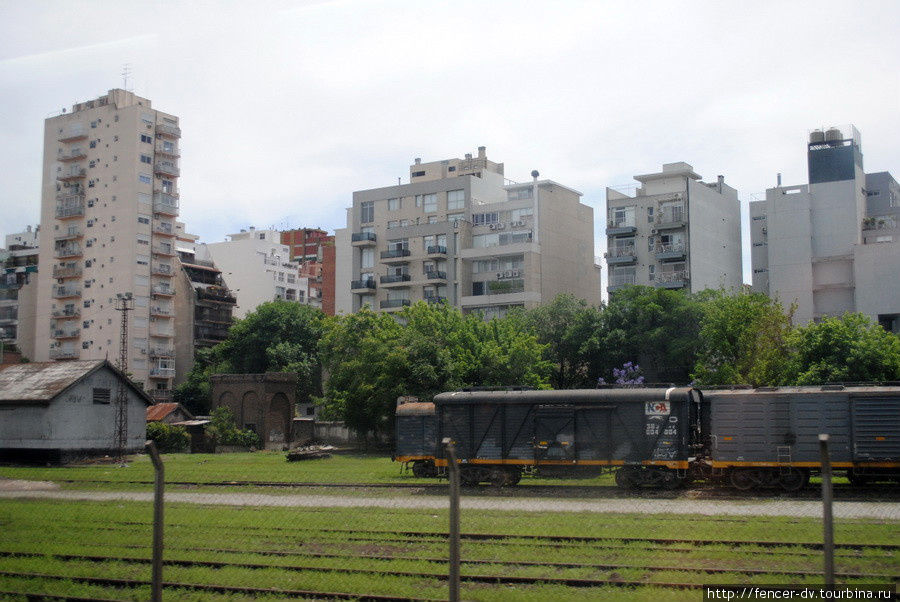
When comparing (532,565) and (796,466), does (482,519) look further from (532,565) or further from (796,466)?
(796,466)

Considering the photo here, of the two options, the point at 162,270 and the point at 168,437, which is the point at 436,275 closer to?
the point at 162,270

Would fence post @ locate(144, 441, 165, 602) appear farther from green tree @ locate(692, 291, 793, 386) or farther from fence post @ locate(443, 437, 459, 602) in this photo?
green tree @ locate(692, 291, 793, 386)

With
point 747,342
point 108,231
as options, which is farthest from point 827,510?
point 108,231

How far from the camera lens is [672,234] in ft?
263

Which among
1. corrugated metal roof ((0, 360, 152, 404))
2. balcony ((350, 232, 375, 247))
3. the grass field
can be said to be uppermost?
balcony ((350, 232, 375, 247))

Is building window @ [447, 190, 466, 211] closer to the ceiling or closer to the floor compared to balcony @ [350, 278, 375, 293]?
closer to the ceiling

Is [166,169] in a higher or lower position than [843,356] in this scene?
higher

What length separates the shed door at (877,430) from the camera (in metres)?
27.0

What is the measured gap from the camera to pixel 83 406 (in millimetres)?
51812

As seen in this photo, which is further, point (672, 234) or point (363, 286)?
point (363, 286)

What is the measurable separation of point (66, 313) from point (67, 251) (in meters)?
7.05

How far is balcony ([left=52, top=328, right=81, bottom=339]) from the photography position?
96.4m

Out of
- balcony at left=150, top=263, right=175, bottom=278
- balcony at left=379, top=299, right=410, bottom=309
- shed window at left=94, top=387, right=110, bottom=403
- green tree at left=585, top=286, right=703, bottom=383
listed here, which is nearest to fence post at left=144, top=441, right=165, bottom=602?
shed window at left=94, top=387, right=110, bottom=403

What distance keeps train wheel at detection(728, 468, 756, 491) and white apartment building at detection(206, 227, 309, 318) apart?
97.1 m
